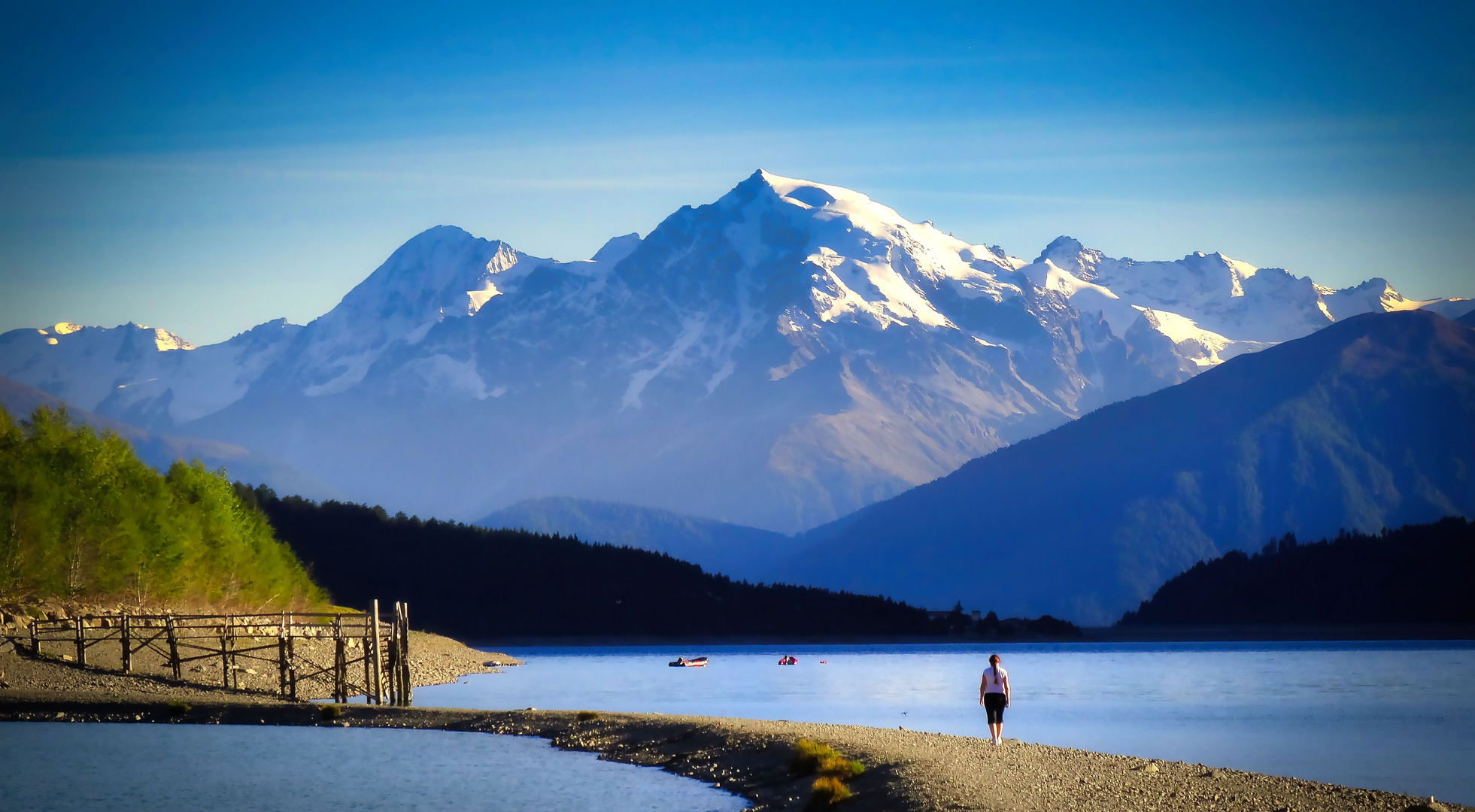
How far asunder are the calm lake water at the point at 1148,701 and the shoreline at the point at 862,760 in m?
6.79

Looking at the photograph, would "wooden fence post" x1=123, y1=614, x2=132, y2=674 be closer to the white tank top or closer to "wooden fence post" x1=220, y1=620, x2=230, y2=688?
"wooden fence post" x1=220, y1=620, x2=230, y2=688

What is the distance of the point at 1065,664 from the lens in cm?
14625

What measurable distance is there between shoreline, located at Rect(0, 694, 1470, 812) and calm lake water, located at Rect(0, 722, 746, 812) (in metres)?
1.62

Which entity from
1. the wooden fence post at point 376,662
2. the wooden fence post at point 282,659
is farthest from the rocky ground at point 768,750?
the wooden fence post at point 376,662

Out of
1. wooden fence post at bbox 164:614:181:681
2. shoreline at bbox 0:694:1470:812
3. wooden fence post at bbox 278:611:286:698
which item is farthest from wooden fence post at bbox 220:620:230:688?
shoreline at bbox 0:694:1470:812

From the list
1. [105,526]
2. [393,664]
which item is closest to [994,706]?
[393,664]

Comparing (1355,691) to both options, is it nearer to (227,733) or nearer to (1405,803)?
(1405,803)

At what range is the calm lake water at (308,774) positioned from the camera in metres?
40.2

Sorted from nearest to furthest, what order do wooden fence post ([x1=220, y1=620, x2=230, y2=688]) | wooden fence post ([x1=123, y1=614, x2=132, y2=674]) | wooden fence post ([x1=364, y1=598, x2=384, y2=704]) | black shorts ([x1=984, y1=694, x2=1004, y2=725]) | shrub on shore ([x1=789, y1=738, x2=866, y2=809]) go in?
shrub on shore ([x1=789, y1=738, x2=866, y2=809])
black shorts ([x1=984, y1=694, x2=1004, y2=725])
wooden fence post ([x1=123, y1=614, x2=132, y2=674])
wooden fence post ([x1=364, y1=598, x2=384, y2=704])
wooden fence post ([x1=220, y1=620, x2=230, y2=688])

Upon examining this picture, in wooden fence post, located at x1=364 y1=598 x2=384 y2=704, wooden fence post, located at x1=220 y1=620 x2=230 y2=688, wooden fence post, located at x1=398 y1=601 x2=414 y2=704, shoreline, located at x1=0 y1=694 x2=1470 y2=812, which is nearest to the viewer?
shoreline, located at x1=0 y1=694 x2=1470 y2=812

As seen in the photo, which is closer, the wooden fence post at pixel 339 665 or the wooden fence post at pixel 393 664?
the wooden fence post at pixel 339 665

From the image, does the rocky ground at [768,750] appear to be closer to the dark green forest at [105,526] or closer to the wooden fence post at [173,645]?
the wooden fence post at [173,645]

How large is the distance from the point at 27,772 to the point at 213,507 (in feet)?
207

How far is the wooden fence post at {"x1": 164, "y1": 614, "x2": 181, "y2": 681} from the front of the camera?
69000 millimetres
